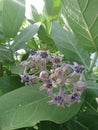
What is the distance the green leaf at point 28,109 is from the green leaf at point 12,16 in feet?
0.72

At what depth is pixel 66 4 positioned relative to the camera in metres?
0.64

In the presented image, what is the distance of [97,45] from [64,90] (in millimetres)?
169

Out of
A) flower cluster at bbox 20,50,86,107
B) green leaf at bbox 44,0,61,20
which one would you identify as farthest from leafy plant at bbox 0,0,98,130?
green leaf at bbox 44,0,61,20

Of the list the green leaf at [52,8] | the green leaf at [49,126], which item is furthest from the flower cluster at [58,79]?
the green leaf at [52,8]

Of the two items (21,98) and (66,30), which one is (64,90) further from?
(66,30)

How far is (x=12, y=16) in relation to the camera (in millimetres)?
823

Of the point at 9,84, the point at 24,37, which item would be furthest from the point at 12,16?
the point at 9,84

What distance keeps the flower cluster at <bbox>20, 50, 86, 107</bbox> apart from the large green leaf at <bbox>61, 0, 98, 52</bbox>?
9 cm

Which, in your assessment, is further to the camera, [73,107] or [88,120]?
[88,120]

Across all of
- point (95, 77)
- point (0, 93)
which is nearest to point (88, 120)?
point (95, 77)

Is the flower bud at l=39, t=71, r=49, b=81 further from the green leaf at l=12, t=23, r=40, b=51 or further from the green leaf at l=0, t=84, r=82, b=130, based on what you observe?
the green leaf at l=12, t=23, r=40, b=51

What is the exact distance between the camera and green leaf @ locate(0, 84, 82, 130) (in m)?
0.62

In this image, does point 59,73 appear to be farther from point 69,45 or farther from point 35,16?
point 35,16

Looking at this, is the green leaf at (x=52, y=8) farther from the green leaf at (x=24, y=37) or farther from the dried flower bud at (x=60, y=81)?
the dried flower bud at (x=60, y=81)
